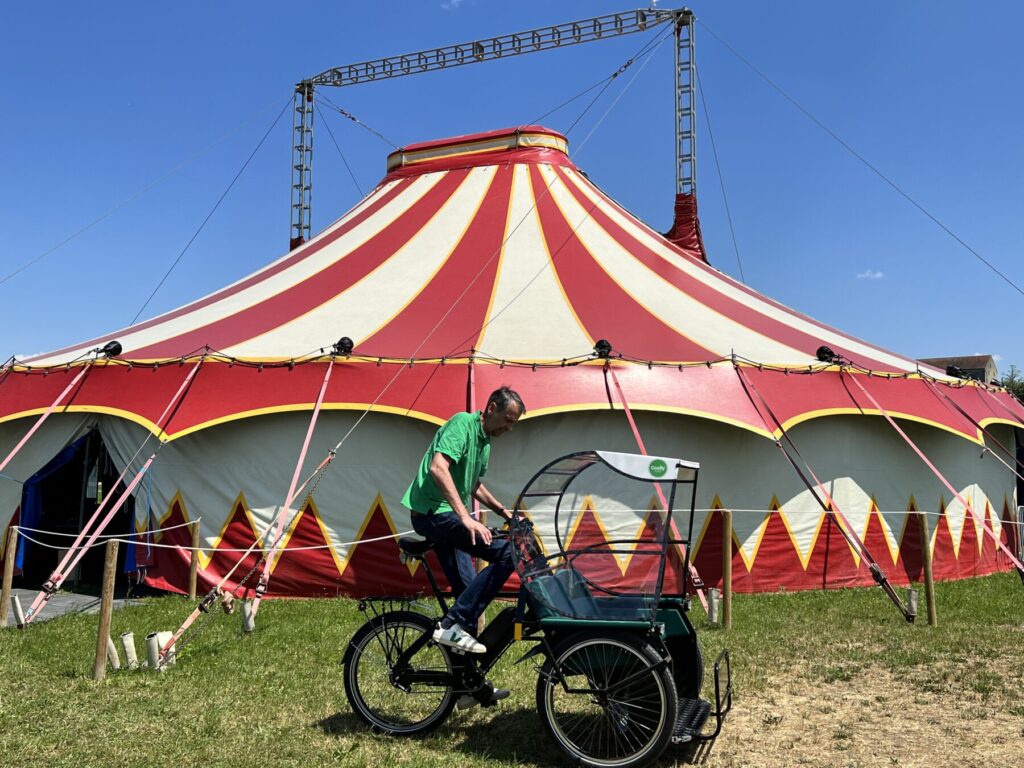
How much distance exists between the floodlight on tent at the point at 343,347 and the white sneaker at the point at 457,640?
3770 mm

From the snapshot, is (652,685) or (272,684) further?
(272,684)

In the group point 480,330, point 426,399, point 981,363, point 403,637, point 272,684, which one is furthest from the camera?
point 981,363

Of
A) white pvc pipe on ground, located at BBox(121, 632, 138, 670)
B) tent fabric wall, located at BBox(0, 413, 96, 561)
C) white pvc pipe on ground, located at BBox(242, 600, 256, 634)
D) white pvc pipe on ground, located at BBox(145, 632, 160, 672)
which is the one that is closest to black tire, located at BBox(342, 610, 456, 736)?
white pvc pipe on ground, located at BBox(145, 632, 160, 672)

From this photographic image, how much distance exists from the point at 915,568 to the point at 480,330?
3.94 metres

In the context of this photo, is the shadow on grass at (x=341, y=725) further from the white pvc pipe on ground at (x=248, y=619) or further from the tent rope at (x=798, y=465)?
the tent rope at (x=798, y=465)

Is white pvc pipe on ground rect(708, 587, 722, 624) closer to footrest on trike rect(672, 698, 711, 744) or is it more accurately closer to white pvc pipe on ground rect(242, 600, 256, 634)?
footrest on trike rect(672, 698, 711, 744)

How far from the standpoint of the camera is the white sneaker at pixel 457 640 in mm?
3092

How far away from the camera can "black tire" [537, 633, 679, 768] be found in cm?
284

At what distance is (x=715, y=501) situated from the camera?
6676 mm

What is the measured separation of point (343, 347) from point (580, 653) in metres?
4.06

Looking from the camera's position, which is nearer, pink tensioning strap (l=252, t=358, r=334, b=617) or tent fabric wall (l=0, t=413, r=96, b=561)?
pink tensioning strap (l=252, t=358, r=334, b=617)

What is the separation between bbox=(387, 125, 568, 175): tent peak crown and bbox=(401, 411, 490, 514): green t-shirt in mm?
6673

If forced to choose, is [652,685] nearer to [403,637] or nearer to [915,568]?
[403,637]

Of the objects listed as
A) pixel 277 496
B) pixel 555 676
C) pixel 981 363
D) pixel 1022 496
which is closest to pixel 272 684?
pixel 555 676
